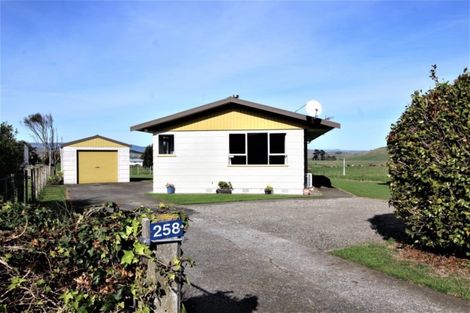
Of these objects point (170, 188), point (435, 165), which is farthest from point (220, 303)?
point (170, 188)

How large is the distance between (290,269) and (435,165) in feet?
8.91

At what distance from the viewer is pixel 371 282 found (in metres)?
5.76

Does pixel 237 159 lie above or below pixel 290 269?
above

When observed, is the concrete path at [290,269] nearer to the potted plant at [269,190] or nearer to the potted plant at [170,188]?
the potted plant at [269,190]

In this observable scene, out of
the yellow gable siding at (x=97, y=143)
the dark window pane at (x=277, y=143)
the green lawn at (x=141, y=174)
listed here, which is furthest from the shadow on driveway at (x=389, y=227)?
the green lawn at (x=141, y=174)

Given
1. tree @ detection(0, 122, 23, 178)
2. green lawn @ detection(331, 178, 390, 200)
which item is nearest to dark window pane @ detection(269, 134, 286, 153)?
green lawn @ detection(331, 178, 390, 200)

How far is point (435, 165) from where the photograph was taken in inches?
250

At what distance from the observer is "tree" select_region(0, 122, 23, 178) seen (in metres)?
10.5

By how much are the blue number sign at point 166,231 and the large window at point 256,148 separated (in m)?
15.5

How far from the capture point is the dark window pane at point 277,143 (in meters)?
18.6

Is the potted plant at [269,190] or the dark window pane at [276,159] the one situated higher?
the dark window pane at [276,159]

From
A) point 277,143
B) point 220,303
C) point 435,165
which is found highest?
point 277,143

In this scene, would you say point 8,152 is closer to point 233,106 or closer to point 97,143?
point 233,106

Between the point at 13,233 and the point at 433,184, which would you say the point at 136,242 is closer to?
the point at 13,233
